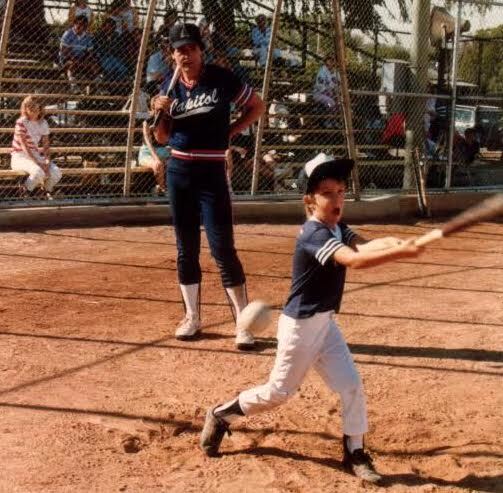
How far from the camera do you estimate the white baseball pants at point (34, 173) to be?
1096 cm

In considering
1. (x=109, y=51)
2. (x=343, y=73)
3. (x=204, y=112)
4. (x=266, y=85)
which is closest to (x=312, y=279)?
(x=204, y=112)

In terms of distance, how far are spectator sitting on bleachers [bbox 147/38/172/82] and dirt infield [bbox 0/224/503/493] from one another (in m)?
4.24

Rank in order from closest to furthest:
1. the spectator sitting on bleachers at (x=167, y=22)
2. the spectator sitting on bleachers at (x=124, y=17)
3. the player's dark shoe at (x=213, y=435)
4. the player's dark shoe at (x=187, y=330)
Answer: the player's dark shoe at (x=213, y=435) → the player's dark shoe at (x=187, y=330) → the spectator sitting on bleachers at (x=124, y=17) → the spectator sitting on bleachers at (x=167, y=22)

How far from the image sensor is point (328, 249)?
3979mm

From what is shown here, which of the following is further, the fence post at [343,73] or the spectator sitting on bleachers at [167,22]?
the spectator sitting on bleachers at [167,22]

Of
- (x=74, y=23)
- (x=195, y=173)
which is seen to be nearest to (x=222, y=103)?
(x=195, y=173)

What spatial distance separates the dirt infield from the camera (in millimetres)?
4289

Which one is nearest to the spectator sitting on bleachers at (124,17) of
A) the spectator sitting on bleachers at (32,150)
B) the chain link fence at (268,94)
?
the chain link fence at (268,94)

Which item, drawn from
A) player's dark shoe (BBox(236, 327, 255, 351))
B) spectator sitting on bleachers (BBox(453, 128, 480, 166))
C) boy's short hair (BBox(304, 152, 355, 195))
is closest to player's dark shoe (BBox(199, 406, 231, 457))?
boy's short hair (BBox(304, 152, 355, 195))

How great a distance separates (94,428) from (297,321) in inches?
53.1

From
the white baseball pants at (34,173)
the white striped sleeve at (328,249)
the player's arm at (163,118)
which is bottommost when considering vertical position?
the white baseball pants at (34,173)

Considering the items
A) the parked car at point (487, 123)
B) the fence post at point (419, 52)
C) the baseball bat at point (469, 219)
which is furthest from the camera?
the parked car at point (487, 123)

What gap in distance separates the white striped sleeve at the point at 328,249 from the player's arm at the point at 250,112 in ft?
8.26

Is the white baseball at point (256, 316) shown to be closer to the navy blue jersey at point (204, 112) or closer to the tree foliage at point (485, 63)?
the navy blue jersey at point (204, 112)
